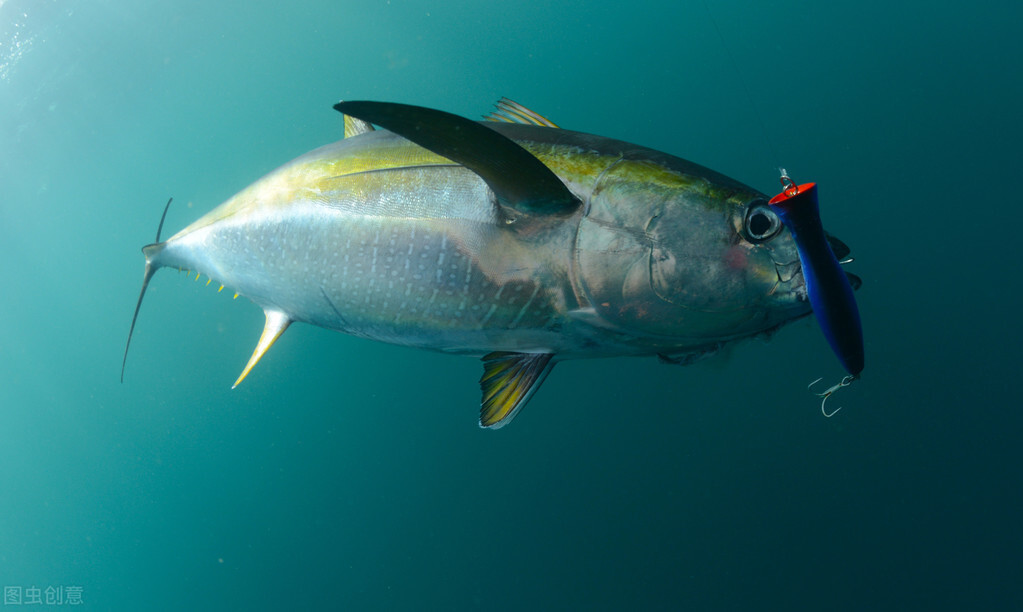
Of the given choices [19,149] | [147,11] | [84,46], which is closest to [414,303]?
[147,11]

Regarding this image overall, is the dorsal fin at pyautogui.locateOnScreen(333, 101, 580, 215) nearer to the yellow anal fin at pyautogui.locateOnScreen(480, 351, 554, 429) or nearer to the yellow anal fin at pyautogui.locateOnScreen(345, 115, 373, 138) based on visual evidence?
the yellow anal fin at pyautogui.locateOnScreen(480, 351, 554, 429)

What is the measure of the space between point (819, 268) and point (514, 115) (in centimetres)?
91

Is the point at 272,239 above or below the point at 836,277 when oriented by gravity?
above

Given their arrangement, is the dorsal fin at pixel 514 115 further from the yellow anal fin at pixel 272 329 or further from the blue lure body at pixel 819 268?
the yellow anal fin at pixel 272 329

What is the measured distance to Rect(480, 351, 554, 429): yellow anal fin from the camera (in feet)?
3.47

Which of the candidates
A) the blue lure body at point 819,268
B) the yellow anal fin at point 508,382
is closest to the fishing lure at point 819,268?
the blue lure body at point 819,268

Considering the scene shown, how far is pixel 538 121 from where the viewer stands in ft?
4.31

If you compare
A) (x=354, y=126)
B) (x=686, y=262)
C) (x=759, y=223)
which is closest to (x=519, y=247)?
(x=686, y=262)

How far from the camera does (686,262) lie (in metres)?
0.88

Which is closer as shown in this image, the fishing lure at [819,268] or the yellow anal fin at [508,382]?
the fishing lure at [819,268]

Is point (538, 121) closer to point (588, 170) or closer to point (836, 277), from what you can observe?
point (588, 170)

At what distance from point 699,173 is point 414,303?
69cm

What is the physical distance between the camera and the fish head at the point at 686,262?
33.8 inches

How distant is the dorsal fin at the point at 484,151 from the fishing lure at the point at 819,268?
391 millimetres
